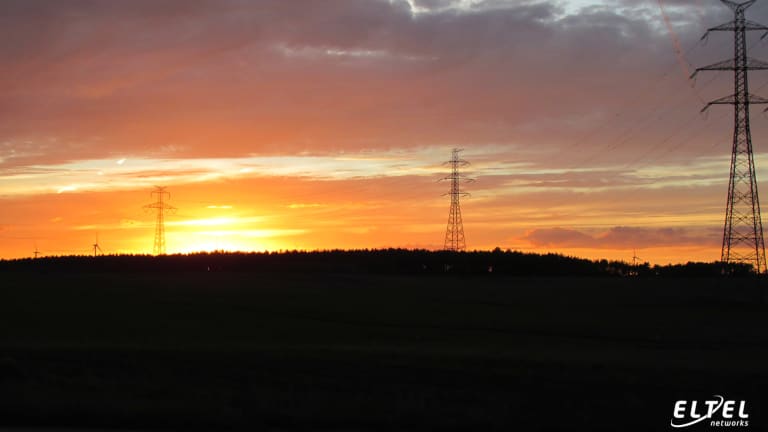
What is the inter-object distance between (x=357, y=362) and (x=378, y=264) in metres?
82.3

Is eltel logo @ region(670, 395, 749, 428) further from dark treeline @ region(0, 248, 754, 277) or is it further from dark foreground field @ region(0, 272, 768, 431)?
dark treeline @ region(0, 248, 754, 277)

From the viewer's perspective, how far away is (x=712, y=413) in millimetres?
Result: 18266

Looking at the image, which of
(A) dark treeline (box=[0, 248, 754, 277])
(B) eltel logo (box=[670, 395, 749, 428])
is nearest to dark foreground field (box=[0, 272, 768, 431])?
(B) eltel logo (box=[670, 395, 749, 428])

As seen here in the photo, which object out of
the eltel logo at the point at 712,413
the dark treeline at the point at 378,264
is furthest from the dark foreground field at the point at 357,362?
the dark treeline at the point at 378,264

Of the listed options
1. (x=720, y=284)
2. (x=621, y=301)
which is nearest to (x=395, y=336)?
(x=621, y=301)

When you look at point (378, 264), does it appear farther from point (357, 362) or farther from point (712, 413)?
point (712, 413)

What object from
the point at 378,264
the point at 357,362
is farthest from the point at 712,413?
the point at 378,264

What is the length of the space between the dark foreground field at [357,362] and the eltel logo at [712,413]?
1.23 feet

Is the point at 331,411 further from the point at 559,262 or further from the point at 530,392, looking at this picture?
the point at 559,262

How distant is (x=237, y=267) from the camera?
105 metres

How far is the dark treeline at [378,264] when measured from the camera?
338 ft

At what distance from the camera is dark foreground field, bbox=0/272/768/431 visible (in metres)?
17.4

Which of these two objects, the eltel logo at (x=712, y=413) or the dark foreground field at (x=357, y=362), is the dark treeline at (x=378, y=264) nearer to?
the dark foreground field at (x=357, y=362)

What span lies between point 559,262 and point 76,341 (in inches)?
3330
